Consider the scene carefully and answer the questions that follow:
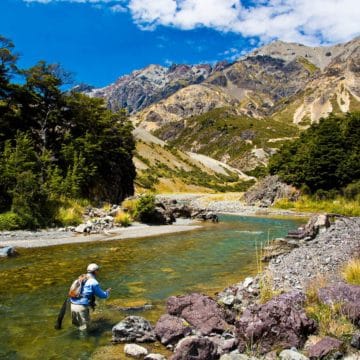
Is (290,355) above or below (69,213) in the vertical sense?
below

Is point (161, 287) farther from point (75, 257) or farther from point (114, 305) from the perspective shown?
point (75, 257)

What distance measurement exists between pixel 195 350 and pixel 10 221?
2743 centimetres

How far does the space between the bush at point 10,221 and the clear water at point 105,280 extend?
22.8 ft

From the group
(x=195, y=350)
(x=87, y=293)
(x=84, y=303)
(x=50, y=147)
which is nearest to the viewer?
(x=195, y=350)

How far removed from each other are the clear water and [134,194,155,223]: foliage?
8.33 m

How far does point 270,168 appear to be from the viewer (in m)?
82.4

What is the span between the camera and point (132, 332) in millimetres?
12633

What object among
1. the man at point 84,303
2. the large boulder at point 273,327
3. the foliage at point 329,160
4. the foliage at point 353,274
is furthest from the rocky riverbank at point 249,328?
the foliage at point 329,160

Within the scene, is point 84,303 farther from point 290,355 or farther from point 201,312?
point 290,355

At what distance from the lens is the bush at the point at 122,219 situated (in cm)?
4153

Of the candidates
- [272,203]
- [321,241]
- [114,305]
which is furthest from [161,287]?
[272,203]

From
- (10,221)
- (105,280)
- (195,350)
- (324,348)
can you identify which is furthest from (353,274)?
(10,221)

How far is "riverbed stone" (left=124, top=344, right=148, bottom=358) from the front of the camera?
450 inches

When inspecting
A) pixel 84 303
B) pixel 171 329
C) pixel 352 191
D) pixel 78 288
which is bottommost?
pixel 171 329
